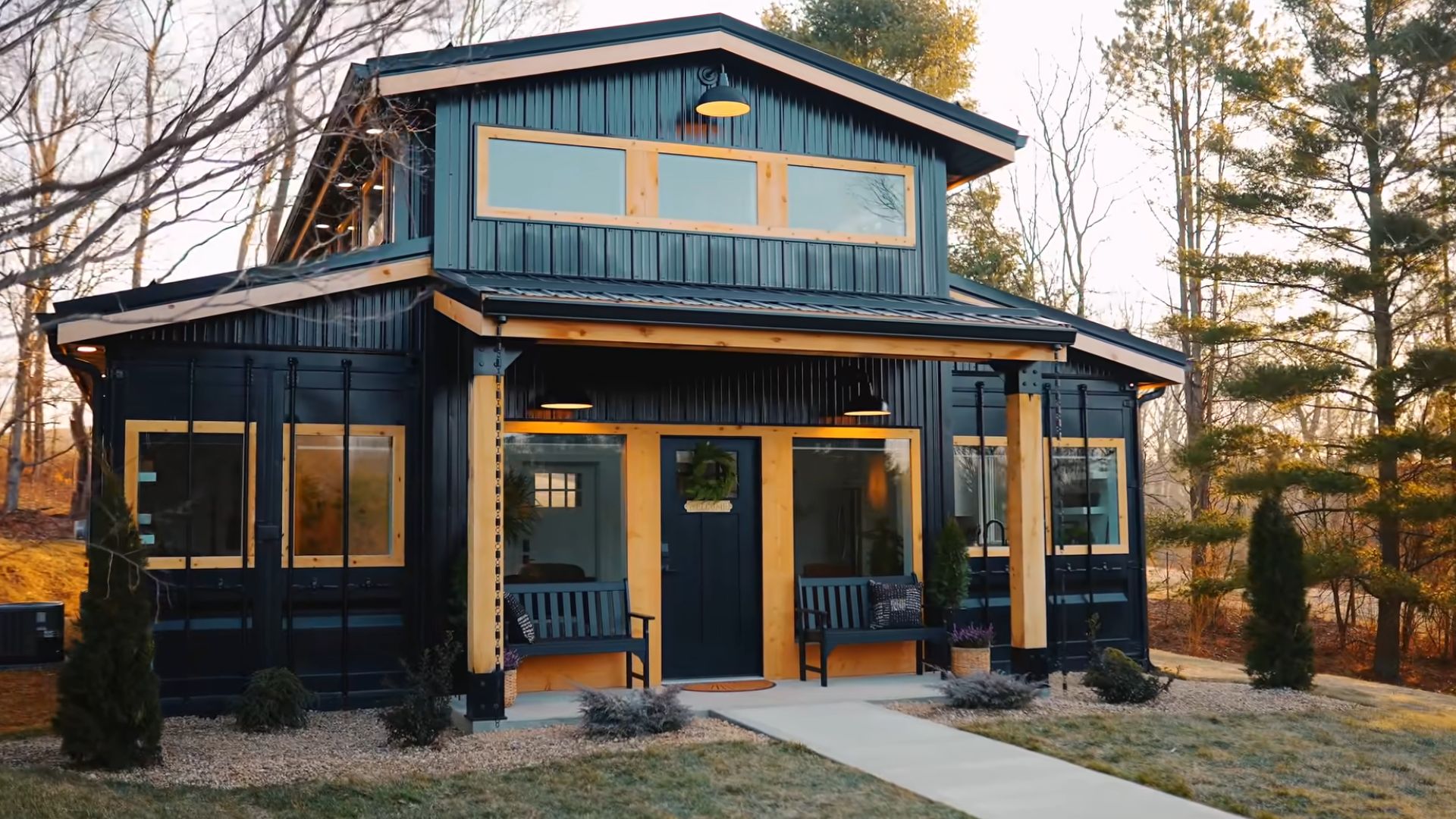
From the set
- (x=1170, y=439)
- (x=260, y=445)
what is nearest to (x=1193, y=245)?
(x=1170, y=439)

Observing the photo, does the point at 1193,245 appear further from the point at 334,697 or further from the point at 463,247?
the point at 334,697

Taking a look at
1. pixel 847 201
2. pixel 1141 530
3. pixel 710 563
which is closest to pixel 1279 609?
pixel 1141 530

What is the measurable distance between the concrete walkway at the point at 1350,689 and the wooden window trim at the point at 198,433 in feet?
24.8

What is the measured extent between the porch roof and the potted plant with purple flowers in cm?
242

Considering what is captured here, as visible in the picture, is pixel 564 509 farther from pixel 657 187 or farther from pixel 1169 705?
pixel 1169 705

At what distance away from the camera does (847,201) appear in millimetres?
10773

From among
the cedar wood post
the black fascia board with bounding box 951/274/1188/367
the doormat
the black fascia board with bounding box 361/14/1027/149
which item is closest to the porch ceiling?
the cedar wood post

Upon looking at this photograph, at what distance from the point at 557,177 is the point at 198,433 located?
10.5ft

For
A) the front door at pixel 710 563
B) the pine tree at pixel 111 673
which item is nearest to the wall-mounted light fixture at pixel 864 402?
the front door at pixel 710 563

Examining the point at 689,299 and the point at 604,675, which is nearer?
the point at 689,299

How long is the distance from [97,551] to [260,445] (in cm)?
214

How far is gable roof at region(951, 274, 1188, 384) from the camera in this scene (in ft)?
36.5

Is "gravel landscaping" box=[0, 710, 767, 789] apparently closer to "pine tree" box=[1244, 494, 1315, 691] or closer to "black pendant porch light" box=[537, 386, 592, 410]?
"black pendant porch light" box=[537, 386, 592, 410]

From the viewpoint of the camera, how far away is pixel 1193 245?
2130cm
